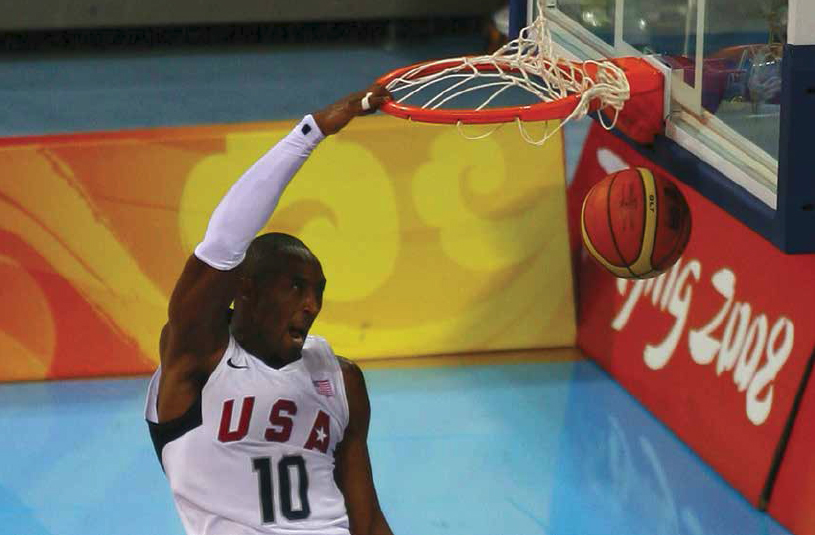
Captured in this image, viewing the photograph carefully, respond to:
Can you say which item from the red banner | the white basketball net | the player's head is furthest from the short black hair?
the red banner

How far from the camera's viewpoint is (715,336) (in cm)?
676

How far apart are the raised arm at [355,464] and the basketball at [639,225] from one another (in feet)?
5.30

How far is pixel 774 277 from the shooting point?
6.30 meters

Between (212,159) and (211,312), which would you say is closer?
(211,312)

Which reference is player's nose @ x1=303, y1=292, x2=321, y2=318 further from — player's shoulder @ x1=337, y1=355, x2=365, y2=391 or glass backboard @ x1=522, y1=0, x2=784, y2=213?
glass backboard @ x1=522, y1=0, x2=784, y2=213

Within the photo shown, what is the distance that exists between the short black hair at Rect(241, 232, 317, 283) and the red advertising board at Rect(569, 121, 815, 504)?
119 inches

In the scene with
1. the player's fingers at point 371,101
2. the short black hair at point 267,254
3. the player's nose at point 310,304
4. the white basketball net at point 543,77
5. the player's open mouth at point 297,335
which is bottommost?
the player's open mouth at point 297,335

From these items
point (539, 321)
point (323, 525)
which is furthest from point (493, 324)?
point (323, 525)

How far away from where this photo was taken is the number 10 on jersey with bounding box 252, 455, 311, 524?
3723 millimetres

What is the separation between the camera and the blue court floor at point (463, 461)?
616 cm

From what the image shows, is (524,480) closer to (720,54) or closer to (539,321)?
(539,321)

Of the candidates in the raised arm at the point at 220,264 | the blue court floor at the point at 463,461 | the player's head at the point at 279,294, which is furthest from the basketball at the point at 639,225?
the player's head at the point at 279,294

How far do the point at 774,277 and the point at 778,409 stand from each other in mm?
606

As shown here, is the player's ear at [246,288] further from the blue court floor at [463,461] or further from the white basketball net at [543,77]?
the blue court floor at [463,461]
